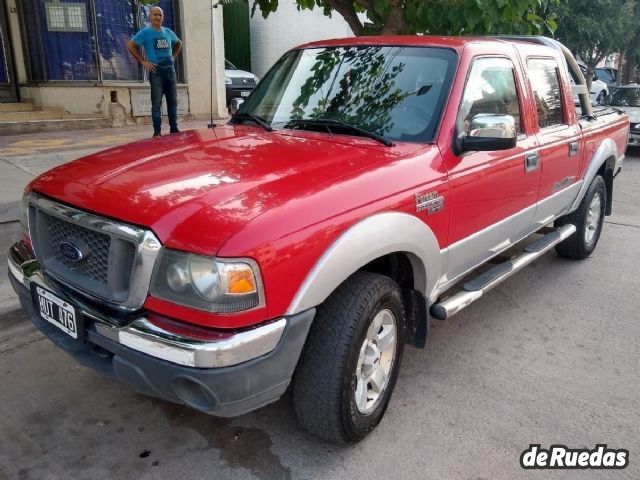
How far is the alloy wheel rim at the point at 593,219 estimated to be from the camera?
5.37 m

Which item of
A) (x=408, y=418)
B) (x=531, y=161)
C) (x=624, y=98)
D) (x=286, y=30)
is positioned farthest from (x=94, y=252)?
(x=286, y=30)

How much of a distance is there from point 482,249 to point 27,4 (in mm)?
10306

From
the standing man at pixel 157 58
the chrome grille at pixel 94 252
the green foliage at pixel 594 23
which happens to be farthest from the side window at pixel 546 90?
the green foliage at pixel 594 23

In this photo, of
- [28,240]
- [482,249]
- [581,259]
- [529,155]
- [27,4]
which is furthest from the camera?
[27,4]

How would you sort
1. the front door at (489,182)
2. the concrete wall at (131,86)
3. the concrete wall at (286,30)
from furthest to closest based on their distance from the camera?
1. the concrete wall at (286,30)
2. the concrete wall at (131,86)
3. the front door at (489,182)

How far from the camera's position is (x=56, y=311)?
2.54 meters

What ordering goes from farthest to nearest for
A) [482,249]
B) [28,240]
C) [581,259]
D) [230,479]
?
[581,259]
[482,249]
[28,240]
[230,479]

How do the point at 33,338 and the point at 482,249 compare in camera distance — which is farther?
the point at 33,338

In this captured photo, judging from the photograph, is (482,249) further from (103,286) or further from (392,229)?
(103,286)

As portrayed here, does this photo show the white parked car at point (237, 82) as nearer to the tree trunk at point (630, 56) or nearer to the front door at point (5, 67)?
the front door at point (5, 67)

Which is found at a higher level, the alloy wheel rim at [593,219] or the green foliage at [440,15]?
the green foliage at [440,15]

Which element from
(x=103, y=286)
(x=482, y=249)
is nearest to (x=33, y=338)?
(x=103, y=286)

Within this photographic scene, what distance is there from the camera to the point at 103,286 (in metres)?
2.34
